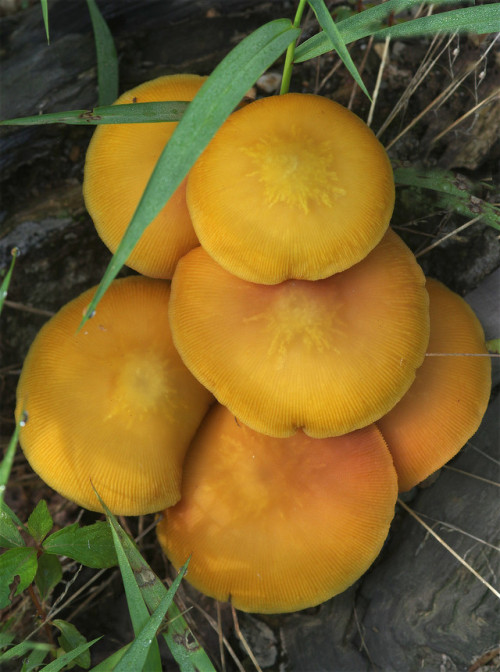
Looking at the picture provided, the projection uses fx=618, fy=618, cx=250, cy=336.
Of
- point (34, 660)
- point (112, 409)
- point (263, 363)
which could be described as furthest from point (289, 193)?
point (34, 660)

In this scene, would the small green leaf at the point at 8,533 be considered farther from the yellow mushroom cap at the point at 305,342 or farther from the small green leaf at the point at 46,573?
the yellow mushroom cap at the point at 305,342

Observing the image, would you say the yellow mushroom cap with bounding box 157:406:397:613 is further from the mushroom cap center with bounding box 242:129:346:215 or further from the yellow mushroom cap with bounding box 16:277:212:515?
the mushroom cap center with bounding box 242:129:346:215

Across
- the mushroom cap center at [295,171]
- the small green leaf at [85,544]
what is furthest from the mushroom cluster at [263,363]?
the small green leaf at [85,544]

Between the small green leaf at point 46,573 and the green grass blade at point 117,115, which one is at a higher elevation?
the green grass blade at point 117,115

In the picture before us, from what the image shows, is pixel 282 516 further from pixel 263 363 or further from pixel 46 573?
pixel 46 573

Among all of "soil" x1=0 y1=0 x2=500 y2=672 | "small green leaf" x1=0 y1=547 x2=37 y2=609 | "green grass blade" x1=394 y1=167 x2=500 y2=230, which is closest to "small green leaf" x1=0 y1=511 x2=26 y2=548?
"small green leaf" x1=0 y1=547 x2=37 y2=609

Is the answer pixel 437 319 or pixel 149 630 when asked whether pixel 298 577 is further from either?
pixel 437 319

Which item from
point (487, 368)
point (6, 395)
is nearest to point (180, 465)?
point (6, 395)
